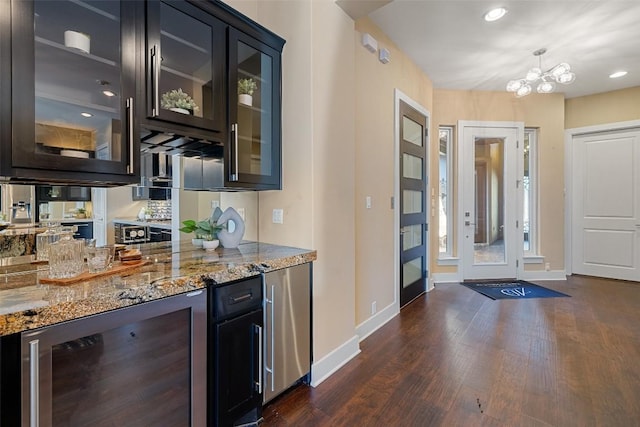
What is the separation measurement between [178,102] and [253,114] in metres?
0.54

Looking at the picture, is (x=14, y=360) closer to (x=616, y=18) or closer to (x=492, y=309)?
(x=492, y=309)

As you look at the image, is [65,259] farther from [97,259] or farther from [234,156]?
[234,156]

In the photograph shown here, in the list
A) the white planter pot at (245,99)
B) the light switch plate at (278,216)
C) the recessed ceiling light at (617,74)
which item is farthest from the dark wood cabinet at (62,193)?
the recessed ceiling light at (617,74)

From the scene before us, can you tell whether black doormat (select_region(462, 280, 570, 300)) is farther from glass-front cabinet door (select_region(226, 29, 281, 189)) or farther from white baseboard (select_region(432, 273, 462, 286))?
glass-front cabinet door (select_region(226, 29, 281, 189))

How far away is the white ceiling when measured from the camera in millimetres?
2805

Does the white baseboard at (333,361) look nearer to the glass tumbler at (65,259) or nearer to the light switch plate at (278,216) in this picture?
the light switch plate at (278,216)

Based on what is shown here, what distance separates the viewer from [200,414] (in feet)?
4.84

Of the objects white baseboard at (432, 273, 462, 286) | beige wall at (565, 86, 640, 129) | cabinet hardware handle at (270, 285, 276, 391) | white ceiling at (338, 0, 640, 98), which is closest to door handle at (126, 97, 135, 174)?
cabinet hardware handle at (270, 285, 276, 391)

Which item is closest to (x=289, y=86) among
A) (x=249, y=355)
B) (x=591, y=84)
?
(x=249, y=355)

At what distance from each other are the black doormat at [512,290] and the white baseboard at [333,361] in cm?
248

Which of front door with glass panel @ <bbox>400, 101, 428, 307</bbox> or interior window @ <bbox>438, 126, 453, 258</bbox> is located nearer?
front door with glass panel @ <bbox>400, 101, 428, 307</bbox>

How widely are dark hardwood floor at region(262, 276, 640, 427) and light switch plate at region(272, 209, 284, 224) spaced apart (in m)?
1.17

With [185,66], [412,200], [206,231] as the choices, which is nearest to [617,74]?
[412,200]

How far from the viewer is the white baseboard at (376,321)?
2.86 m
